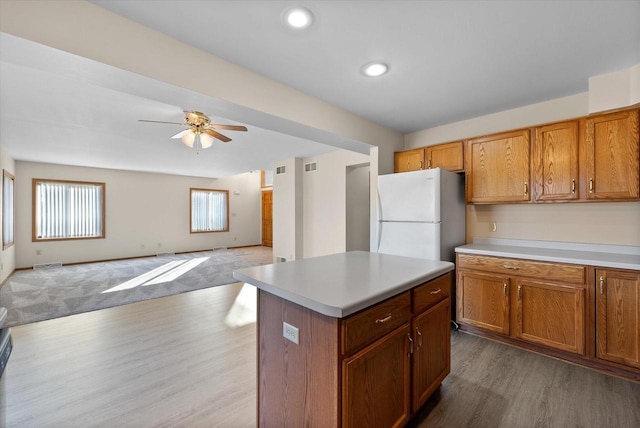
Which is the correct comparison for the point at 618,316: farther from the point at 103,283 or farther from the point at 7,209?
the point at 7,209

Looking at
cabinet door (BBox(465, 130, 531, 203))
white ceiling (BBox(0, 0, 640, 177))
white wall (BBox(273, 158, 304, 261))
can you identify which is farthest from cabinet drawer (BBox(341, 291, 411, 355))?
white wall (BBox(273, 158, 304, 261))

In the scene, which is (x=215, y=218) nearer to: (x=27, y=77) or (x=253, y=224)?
(x=253, y=224)

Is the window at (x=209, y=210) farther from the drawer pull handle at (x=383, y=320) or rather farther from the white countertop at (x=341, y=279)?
the drawer pull handle at (x=383, y=320)

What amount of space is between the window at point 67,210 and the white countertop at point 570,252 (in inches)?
333

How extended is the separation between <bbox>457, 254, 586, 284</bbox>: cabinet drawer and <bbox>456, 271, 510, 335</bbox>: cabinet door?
78 mm

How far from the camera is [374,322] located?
128cm

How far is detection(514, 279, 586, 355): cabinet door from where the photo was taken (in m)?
2.26

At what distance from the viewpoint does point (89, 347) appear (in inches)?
104

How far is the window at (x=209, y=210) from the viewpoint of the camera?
8.90 metres

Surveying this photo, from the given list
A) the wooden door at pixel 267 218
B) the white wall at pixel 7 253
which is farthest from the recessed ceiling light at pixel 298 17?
the wooden door at pixel 267 218

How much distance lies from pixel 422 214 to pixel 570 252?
1.37 meters

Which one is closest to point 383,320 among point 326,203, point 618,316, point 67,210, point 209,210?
point 618,316

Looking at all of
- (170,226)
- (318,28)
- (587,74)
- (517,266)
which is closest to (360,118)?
(318,28)

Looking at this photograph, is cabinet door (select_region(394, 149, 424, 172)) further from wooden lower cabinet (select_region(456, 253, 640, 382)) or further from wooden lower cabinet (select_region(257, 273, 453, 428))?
wooden lower cabinet (select_region(257, 273, 453, 428))
